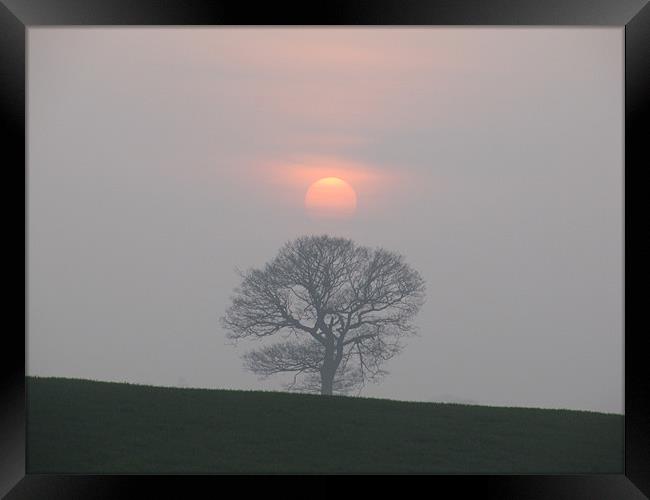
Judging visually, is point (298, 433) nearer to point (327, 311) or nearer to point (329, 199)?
point (327, 311)

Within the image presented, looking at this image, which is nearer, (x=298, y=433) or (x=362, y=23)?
(x=362, y=23)

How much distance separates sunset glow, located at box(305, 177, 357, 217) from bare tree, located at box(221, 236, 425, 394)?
26.1 inches

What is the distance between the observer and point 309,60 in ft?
57.7

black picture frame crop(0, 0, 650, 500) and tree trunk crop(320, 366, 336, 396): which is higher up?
black picture frame crop(0, 0, 650, 500)

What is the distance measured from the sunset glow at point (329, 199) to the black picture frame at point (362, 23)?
46.7ft

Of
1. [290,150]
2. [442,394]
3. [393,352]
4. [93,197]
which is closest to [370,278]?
[393,352]

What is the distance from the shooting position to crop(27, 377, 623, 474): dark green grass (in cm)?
1069

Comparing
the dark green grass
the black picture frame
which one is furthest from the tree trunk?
the black picture frame

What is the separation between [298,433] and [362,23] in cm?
881

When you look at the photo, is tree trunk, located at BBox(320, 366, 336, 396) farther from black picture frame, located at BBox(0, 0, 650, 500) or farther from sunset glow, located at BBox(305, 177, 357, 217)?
black picture frame, located at BBox(0, 0, 650, 500)

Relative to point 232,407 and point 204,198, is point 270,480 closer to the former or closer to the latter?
point 232,407

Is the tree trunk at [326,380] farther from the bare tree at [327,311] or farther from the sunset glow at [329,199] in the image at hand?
the sunset glow at [329,199]

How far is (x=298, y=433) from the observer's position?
11633mm

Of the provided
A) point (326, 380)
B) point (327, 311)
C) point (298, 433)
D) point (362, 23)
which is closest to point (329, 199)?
point (327, 311)
